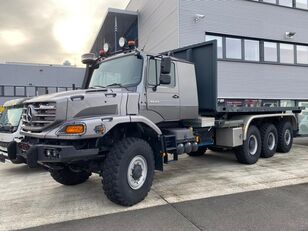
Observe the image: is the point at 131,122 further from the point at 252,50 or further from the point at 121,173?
the point at 252,50

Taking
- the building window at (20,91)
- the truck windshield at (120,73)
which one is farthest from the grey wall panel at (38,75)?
the truck windshield at (120,73)

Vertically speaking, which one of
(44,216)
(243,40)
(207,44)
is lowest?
(44,216)

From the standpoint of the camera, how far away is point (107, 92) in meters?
5.10

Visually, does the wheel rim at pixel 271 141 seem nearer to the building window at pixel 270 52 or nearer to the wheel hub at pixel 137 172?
the wheel hub at pixel 137 172

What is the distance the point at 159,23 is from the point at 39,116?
Answer: 39.6ft

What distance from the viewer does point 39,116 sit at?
4.89m

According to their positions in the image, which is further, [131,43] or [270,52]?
[270,52]

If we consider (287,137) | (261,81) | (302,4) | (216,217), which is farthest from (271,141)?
(302,4)

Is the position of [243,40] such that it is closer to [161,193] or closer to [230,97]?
[230,97]

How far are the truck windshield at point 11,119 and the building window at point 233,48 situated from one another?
33.6 feet

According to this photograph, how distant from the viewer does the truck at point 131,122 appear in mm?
4645

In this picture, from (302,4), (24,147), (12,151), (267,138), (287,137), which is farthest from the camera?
(302,4)

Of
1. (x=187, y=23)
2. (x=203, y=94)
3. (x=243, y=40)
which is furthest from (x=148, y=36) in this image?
(x=203, y=94)

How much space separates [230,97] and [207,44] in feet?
26.2
